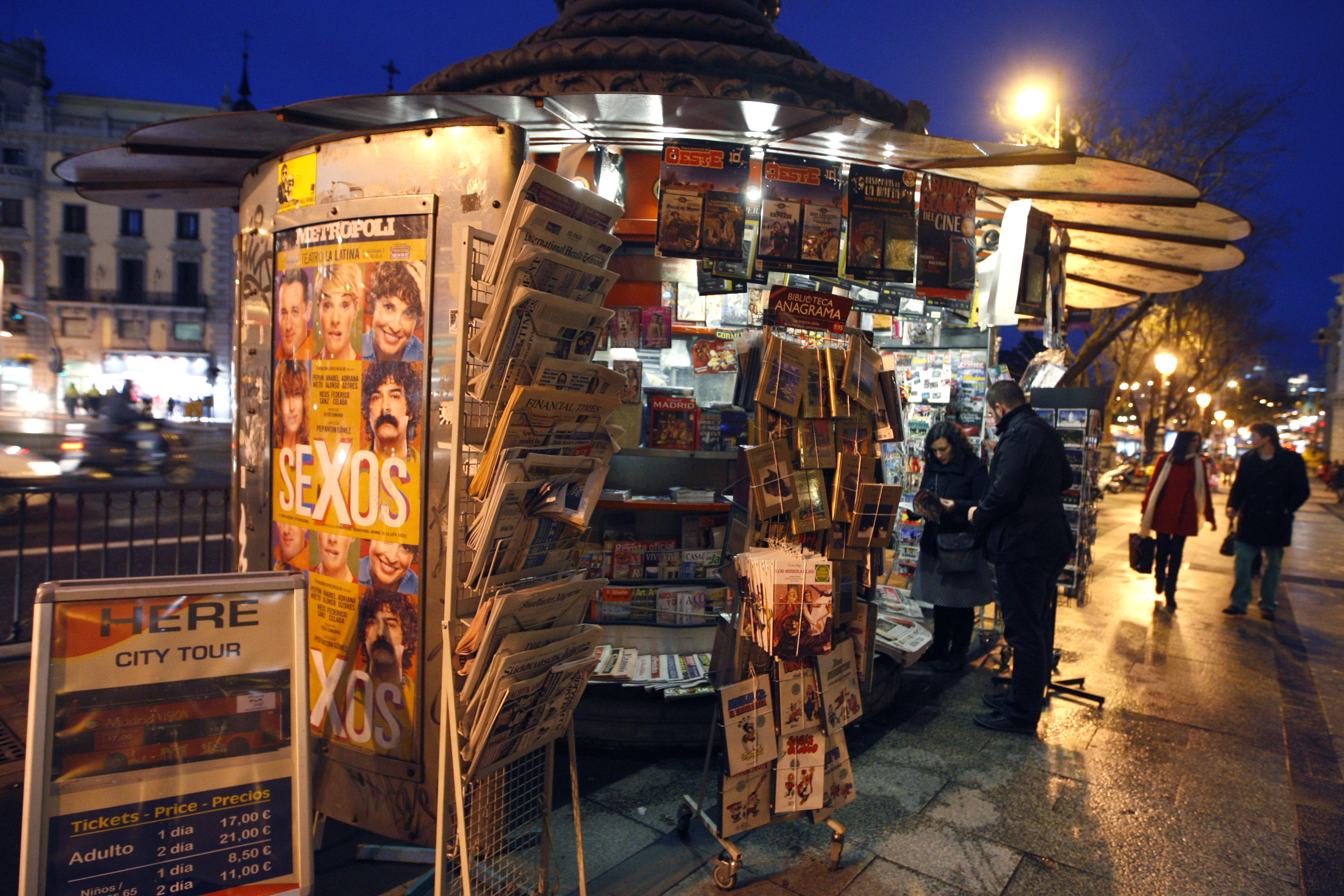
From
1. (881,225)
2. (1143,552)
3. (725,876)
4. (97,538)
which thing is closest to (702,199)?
(881,225)

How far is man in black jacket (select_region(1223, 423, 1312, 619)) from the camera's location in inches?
296

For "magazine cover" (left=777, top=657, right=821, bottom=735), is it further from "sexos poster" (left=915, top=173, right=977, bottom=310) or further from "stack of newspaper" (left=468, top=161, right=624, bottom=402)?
"sexos poster" (left=915, top=173, right=977, bottom=310)

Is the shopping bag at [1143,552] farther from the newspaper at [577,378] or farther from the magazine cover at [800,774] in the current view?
the newspaper at [577,378]

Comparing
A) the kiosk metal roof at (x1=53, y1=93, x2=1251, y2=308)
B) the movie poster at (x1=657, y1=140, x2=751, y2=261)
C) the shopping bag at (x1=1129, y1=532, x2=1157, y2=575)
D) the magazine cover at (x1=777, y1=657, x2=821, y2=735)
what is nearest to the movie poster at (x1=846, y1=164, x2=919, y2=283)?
the kiosk metal roof at (x1=53, y1=93, x2=1251, y2=308)

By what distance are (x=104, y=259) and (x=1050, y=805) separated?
4819 centimetres

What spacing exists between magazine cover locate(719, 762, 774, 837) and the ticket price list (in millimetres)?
1544

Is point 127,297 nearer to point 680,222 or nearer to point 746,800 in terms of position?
point 680,222

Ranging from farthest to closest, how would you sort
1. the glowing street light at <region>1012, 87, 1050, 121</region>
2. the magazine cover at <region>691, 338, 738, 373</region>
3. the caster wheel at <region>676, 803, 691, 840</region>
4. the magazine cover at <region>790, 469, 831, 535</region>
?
the glowing street light at <region>1012, 87, 1050, 121</region>
the magazine cover at <region>691, 338, 738, 373</region>
the caster wheel at <region>676, 803, 691, 840</region>
the magazine cover at <region>790, 469, 831, 535</region>

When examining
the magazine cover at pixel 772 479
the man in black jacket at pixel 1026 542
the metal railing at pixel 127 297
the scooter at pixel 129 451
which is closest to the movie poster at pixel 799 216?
the magazine cover at pixel 772 479

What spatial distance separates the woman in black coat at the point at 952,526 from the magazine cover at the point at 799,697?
89.0 inches

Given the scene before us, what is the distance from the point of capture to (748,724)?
116 inches

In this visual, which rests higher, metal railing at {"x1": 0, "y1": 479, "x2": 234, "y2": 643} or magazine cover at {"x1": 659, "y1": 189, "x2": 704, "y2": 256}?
magazine cover at {"x1": 659, "y1": 189, "x2": 704, "y2": 256}

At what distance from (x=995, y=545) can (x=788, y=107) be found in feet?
9.59

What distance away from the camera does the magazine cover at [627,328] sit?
16.5 ft
